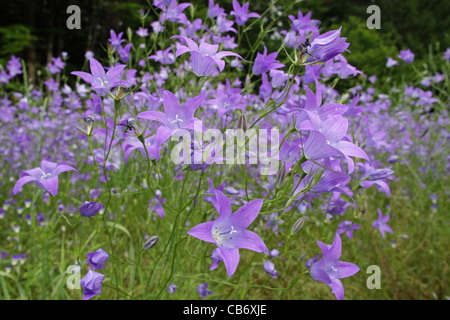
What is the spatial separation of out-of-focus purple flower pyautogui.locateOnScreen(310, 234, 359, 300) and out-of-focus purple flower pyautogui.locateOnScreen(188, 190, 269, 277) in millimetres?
242

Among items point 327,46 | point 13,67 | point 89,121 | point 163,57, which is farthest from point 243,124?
point 13,67

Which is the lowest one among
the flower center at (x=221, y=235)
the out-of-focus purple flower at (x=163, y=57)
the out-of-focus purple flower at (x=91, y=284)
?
the out-of-focus purple flower at (x=91, y=284)

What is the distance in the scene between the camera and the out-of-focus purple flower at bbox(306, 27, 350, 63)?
0.85 meters

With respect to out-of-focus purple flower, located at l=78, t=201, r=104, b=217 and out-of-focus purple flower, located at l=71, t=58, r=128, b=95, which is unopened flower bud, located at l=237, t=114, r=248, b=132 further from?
out-of-focus purple flower, located at l=78, t=201, r=104, b=217

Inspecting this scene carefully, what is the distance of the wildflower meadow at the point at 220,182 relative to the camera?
879 mm

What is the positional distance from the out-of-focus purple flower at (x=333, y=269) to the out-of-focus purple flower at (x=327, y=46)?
49cm

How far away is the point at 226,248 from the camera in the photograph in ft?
2.44

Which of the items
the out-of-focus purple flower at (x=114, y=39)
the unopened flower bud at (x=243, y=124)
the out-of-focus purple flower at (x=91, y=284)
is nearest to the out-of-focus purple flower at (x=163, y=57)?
the out-of-focus purple flower at (x=114, y=39)

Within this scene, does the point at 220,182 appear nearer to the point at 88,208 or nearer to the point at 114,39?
the point at 114,39

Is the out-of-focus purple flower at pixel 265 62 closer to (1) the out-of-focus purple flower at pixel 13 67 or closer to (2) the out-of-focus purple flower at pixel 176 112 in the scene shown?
(2) the out-of-focus purple flower at pixel 176 112
